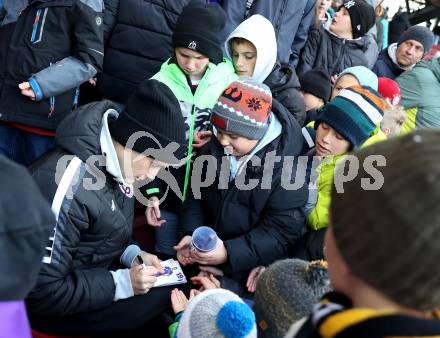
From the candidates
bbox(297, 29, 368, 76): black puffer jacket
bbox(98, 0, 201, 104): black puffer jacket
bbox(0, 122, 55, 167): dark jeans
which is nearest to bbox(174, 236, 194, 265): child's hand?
bbox(0, 122, 55, 167): dark jeans

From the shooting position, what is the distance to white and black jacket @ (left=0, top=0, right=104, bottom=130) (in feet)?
8.32

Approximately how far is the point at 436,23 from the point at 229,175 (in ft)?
31.1

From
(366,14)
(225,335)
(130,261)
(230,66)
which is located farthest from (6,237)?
(366,14)

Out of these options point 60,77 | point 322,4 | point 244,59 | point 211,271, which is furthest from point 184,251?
point 322,4

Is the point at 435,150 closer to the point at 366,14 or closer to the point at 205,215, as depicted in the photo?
the point at 205,215

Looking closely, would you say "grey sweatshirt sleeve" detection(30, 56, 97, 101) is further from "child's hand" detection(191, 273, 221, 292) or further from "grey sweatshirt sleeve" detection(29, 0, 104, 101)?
"child's hand" detection(191, 273, 221, 292)

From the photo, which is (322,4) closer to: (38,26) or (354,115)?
(354,115)

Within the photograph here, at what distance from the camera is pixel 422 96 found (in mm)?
3564

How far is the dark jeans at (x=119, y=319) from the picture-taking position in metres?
1.85

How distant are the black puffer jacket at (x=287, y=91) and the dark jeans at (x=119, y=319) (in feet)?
5.05

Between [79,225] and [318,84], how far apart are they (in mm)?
2361

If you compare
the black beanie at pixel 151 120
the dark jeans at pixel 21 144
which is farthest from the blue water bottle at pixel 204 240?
the dark jeans at pixel 21 144

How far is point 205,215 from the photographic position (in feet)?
8.03

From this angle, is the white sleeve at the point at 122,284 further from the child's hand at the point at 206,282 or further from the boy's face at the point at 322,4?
the boy's face at the point at 322,4
